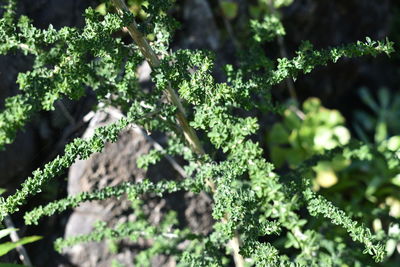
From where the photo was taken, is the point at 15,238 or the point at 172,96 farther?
the point at 15,238

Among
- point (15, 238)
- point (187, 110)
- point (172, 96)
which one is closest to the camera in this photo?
point (172, 96)

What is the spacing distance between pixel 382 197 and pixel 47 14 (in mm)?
2114

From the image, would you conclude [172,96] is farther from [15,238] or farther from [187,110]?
[15,238]

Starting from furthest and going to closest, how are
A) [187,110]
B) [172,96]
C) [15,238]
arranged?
[15,238], [187,110], [172,96]

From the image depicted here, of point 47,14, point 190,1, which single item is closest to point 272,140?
point 190,1

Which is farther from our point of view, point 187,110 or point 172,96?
point 187,110

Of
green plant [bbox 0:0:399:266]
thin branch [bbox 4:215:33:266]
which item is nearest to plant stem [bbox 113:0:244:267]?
green plant [bbox 0:0:399:266]

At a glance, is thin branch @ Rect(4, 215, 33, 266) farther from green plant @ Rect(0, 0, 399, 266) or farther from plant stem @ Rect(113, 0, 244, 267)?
plant stem @ Rect(113, 0, 244, 267)

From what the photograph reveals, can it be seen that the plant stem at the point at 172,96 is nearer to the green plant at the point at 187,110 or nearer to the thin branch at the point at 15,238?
the green plant at the point at 187,110

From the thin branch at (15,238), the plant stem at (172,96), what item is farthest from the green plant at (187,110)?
the thin branch at (15,238)

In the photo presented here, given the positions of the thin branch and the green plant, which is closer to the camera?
the green plant

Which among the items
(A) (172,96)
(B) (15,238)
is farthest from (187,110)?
(B) (15,238)

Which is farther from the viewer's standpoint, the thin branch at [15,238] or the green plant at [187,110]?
the thin branch at [15,238]

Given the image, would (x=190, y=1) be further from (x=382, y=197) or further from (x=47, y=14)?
(x=382, y=197)
